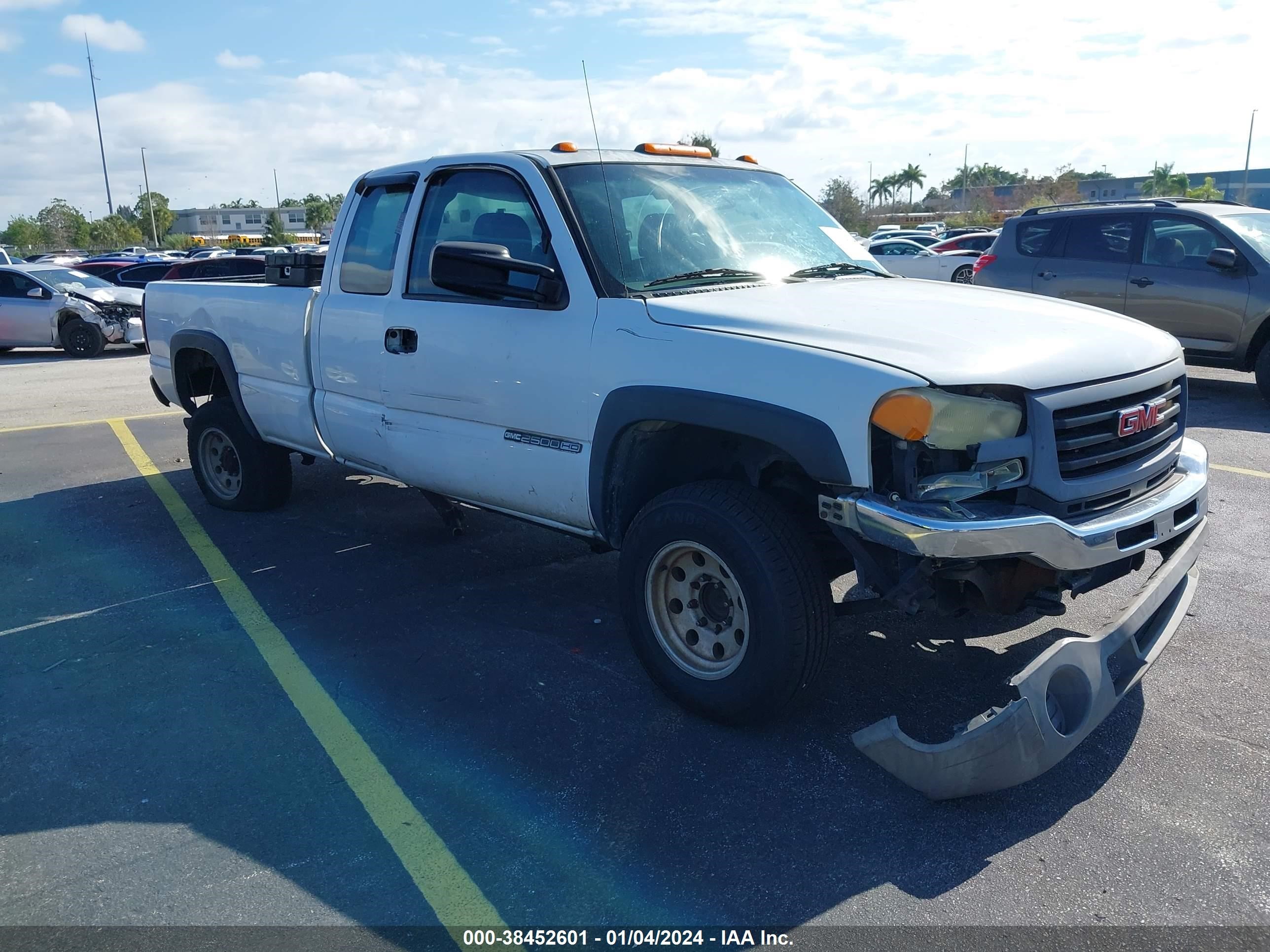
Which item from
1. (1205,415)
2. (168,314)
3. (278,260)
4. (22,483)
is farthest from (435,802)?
(1205,415)

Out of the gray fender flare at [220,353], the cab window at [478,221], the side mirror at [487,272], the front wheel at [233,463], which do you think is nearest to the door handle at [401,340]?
the cab window at [478,221]

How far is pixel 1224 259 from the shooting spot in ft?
30.5

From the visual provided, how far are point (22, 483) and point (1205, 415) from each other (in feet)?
31.6

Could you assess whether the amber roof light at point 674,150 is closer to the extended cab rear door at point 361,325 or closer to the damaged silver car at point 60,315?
the extended cab rear door at point 361,325

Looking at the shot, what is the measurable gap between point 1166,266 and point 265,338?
8.19 m

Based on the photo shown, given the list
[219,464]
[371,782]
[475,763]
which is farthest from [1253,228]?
[371,782]

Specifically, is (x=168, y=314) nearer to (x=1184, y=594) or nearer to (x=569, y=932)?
(x=569, y=932)

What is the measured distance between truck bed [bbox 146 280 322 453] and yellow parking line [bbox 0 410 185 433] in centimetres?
377

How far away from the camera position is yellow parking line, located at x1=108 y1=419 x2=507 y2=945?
2.84 metres

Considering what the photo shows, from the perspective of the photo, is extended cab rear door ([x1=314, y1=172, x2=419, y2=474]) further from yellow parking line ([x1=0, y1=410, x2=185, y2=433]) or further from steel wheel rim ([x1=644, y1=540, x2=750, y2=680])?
yellow parking line ([x1=0, y1=410, x2=185, y2=433])

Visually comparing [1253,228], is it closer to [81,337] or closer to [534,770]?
[534,770]

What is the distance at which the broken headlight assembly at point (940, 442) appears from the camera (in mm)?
3064

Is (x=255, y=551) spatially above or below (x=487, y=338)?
below

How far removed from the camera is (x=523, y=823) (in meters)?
3.19
